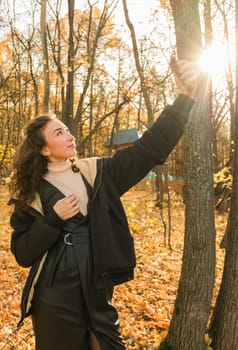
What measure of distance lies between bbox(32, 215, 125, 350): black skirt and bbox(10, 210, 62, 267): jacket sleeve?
0.09m

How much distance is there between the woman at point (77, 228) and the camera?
79.7 inches

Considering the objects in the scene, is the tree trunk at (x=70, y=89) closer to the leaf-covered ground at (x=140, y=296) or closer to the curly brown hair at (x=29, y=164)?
the leaf-covered ground at (x=140, y=296)

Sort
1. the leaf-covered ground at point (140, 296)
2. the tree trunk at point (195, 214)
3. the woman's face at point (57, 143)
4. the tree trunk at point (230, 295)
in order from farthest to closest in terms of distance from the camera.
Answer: the leaf-covered ground at point (140, 296), the tree trunk at point (230, 295), the tree trunk at point (195, 214), the woman's face at point (57, 143)

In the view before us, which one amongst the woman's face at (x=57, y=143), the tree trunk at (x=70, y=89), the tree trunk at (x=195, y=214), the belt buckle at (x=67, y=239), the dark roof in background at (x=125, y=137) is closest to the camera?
the belt buckle at (x=67, y=239)

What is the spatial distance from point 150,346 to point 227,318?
3.24ft

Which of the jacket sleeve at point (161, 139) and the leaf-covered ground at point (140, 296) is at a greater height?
the jacket sleeve at point (161, 139)

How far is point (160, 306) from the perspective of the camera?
479cm

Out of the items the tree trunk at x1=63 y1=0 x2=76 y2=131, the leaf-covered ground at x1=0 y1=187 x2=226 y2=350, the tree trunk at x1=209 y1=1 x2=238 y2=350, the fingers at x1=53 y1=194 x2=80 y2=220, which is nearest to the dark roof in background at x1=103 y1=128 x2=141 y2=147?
the tree trunk at x1=63 y1=0 x2=76 y2=131

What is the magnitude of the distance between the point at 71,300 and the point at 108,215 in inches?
20.8

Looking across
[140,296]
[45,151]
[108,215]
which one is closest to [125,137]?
[140,296]

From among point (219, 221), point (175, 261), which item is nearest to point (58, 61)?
point (175, 261)

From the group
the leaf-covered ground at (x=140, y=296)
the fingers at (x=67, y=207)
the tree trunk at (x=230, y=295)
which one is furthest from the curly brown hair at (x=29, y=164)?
the tree trunk at (x=230, y=295)

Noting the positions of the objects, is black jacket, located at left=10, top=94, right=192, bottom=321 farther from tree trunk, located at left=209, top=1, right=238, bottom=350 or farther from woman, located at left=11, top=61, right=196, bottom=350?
tree trunk, located at left=209, top=1, right=238, bottom=350

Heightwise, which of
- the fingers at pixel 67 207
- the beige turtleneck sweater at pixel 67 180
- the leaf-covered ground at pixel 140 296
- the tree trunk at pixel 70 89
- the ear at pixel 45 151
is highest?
the tree trunk at pixel 70 89
